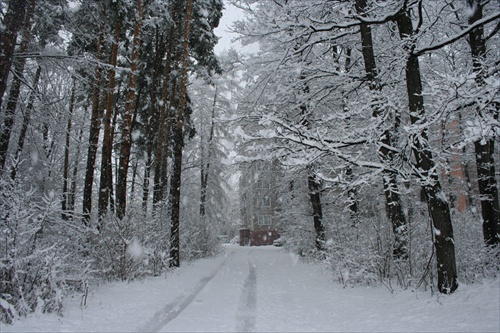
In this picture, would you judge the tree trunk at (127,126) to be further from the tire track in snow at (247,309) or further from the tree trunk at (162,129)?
the tire track in snow at (247,309)

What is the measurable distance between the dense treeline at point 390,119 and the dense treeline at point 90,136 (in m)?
2.33

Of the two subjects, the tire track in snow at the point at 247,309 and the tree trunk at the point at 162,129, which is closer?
the tire track in snow at the point at 247,309

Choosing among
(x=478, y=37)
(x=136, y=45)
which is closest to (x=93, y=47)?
(x=136, y=45)

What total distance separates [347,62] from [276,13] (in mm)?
5329

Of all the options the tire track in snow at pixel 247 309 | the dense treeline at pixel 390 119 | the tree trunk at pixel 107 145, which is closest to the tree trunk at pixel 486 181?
the dense treeline at pixel 390 119

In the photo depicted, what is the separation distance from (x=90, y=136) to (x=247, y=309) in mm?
9118

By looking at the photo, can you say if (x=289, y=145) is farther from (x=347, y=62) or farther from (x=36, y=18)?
(x=36, y=18)

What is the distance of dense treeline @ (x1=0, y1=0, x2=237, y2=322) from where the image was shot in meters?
5.48

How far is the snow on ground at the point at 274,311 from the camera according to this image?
4.77 m

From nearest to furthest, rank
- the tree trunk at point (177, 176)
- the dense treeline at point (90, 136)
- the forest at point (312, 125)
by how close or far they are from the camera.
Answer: the forest at point (312, 125) < the dense treeline at point (90, 136) < the tree trunk at point (177, 176)

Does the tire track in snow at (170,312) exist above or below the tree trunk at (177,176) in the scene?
below

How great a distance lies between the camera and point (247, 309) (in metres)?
6.30

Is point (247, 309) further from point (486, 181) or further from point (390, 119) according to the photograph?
point (486, 181)

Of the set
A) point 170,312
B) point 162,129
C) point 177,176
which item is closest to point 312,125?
point 170,312
